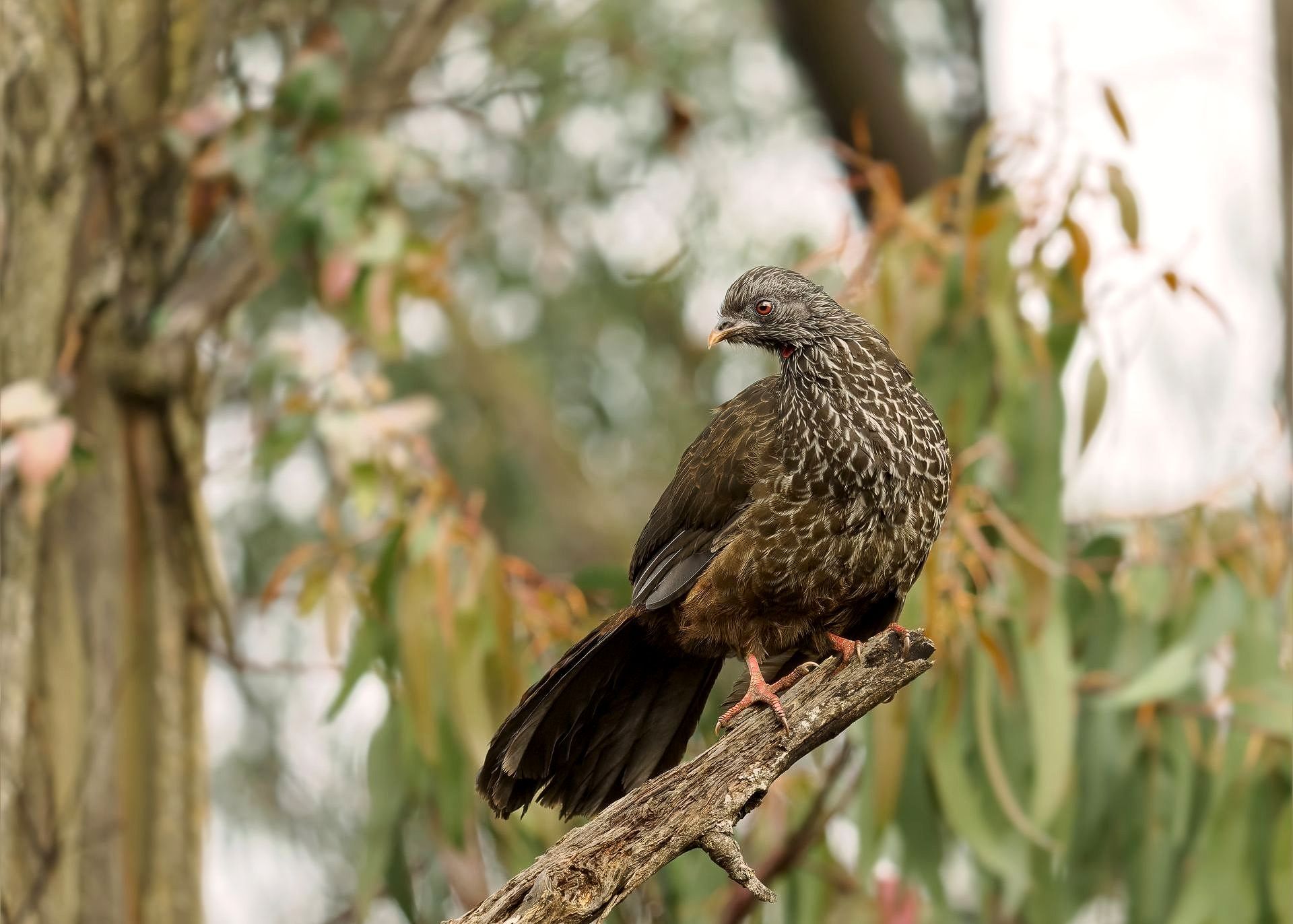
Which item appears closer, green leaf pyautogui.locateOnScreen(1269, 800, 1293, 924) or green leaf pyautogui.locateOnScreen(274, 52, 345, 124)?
green leaf pyautogui.locateOnScreen(1269, 800, 1293, 924)

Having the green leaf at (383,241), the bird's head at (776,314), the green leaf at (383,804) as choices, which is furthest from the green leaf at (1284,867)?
the green leaf at (383,241)

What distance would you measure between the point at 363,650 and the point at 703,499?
5.19ft

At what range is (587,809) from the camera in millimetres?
2967

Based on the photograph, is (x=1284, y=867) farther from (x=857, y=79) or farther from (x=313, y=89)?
(x=857, y=79)

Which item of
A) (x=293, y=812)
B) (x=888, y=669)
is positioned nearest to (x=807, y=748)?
(x=888, y=669)

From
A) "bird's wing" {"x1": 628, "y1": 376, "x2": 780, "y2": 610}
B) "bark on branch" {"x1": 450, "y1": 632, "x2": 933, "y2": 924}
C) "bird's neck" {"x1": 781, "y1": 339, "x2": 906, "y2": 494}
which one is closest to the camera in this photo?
"bark on branch" {"x1": 450, "y1": 632, "x2": 933, "y2": 924}

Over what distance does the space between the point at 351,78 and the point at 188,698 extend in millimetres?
3258

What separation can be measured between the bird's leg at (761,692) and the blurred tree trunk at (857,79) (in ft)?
14.1

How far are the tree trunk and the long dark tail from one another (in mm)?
1888

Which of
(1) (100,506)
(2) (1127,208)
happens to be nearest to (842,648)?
(2) (1127,208)

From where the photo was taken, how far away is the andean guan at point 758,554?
2.79 meters

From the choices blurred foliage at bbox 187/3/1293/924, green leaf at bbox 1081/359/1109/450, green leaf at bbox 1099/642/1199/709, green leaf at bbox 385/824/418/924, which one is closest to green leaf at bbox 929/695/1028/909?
blurred foliage at bbox 187/3/1293/924

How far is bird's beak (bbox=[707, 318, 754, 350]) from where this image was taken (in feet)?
9.59

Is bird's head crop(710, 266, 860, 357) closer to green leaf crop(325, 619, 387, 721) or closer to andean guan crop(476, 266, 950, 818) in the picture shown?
andean guan crop(476, 266, 950, 818)
